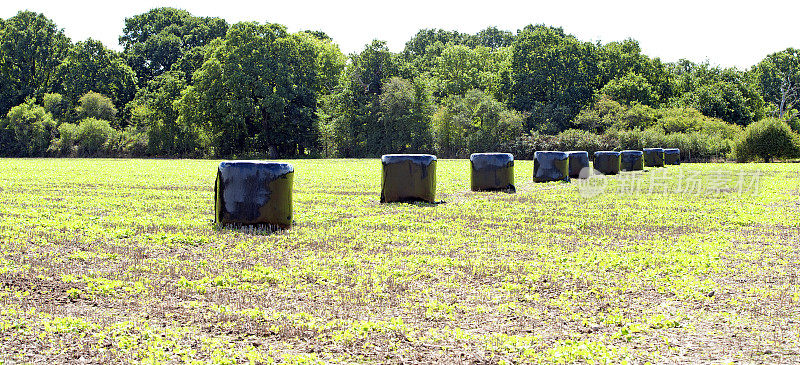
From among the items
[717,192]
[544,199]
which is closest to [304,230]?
[544,199]

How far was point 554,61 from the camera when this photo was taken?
68.1 m

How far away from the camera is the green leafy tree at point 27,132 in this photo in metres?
70.4

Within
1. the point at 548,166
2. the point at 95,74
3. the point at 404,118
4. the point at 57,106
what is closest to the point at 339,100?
the point at 404,118

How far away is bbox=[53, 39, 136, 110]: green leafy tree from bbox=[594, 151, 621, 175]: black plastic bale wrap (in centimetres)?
6073

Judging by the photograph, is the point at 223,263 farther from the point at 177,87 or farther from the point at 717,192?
the point at 177,87

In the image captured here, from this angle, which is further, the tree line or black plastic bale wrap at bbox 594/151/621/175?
the tree line

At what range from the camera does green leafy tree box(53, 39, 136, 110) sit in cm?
7581

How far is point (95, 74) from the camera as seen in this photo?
76062 millimetres

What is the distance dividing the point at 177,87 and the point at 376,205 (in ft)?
190

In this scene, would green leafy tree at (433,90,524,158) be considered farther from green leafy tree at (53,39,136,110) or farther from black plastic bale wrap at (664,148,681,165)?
green leafy tree at (53,39,136,110)

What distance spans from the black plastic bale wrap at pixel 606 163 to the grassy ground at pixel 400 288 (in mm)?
17267

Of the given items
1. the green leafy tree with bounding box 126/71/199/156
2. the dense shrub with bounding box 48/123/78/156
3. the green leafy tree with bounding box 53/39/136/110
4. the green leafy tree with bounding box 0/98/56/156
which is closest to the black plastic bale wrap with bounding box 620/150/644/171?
the green leafy tree with bounding box 126/71/199/156

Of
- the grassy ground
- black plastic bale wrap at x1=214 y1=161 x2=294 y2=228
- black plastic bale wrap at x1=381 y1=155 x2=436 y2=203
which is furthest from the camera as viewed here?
black plastic bale wrap at x1=381 y1=155 x2=436 y2=203

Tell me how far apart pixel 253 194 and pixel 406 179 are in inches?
202
